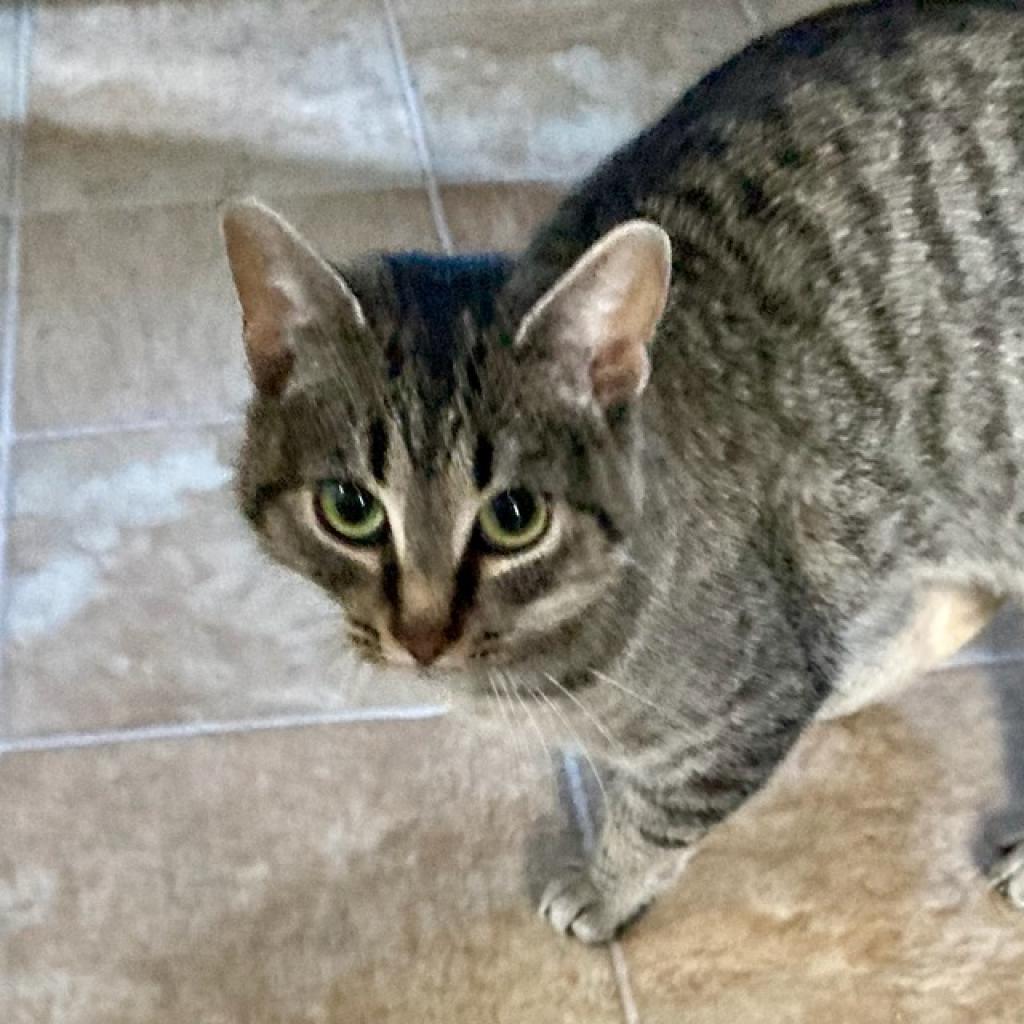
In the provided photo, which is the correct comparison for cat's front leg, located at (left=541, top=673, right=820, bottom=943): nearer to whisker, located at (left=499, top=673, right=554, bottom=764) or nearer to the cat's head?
whisker, located at (left=499, top=673, right=554, bottom=764)

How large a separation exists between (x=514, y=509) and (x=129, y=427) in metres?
0.91

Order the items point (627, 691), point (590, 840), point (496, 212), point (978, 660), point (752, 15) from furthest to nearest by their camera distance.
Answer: point (752, 15)
point (496, 212)
point (978, 660)
point (590, 840)
point (627, 691)

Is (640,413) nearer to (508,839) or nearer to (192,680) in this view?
(508,839)

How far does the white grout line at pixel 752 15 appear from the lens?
7.16ft

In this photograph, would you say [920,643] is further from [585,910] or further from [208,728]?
[208,728]

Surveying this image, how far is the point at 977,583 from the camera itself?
4.20ft

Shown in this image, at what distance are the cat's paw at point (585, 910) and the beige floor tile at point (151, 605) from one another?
26cm

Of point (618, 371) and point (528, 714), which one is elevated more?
point (618, 371)

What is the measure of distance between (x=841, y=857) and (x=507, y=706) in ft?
1.47

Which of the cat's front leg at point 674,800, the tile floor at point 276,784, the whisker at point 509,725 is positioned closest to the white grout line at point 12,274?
the tile floor at point 276,784

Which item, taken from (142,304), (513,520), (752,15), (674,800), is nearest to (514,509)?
(513,520)

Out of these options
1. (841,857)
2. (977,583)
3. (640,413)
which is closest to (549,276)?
(640,413)

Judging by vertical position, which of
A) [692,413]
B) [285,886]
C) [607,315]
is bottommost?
[285,886]

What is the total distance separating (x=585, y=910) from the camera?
125 centimetres
